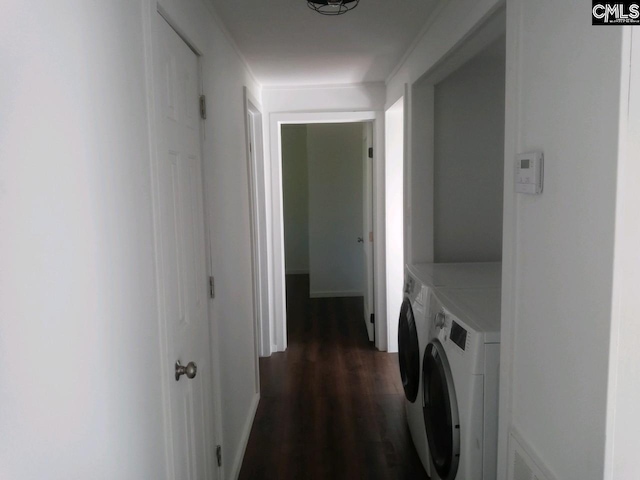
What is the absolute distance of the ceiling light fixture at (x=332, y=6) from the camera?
1.81 metres

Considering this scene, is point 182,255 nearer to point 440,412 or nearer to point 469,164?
point 440,412

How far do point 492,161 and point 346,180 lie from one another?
2.88 m

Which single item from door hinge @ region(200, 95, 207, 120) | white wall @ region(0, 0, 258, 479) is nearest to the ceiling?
door hinge @ region(200, 95, 207, 120)

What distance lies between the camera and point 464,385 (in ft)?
5.40

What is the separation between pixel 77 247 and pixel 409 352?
6.17ft

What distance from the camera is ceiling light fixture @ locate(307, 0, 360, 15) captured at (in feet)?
5.94

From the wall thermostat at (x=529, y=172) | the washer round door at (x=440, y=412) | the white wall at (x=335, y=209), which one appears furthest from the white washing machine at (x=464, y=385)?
the white wall at (x=335, y=209)

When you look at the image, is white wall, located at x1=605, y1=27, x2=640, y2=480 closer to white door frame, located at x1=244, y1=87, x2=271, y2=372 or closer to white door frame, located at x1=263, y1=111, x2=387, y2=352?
white door frame, located at x1=244, y1=87, x2=271, y2=372

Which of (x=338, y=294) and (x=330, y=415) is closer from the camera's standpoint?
(x=330, y=415)

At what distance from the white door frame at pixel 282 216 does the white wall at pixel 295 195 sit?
3.27 meters

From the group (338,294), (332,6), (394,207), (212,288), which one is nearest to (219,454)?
(212,288)

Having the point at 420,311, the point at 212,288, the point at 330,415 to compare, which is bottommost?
the point at 330,415

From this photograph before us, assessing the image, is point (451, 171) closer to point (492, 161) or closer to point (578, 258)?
point (492, 161)

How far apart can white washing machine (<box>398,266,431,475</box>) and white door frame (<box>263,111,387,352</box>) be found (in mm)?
1336
